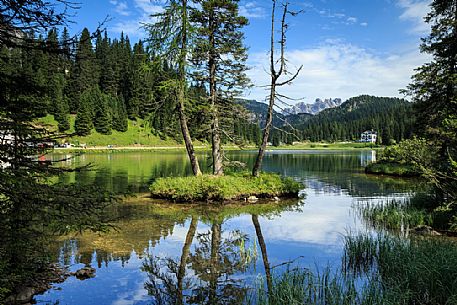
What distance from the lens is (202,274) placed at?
920 centimetres

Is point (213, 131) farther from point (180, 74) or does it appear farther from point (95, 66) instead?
point (95, 66)

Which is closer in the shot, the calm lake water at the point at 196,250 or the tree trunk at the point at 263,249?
the calm lake water at the point at 196,250

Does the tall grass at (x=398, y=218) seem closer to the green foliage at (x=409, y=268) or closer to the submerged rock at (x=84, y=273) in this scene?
the green foliage at (x=409, y=268)

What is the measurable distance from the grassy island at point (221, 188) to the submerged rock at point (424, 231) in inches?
379

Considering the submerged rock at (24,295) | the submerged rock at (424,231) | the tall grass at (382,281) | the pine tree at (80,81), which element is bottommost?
the submerged rock at (24,295)

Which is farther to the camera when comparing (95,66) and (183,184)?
(95,66)

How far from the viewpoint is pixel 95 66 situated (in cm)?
11250

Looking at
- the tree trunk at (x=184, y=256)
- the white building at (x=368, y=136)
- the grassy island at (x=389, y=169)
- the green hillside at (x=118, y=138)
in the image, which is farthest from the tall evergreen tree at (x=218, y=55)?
the white building at (x=368, y=136)

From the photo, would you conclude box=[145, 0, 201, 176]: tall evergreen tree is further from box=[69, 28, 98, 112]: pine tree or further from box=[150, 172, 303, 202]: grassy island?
box=[69, 28, 98, 112]: pine tree

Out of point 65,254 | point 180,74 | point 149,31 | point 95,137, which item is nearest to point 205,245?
point 65,254

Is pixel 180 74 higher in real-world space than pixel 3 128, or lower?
higher

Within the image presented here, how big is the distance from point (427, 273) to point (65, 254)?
33.6 feet

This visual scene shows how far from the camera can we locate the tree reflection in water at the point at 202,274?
7793mm

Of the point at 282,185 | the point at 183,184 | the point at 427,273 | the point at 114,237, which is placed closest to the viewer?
the point at 427,273
